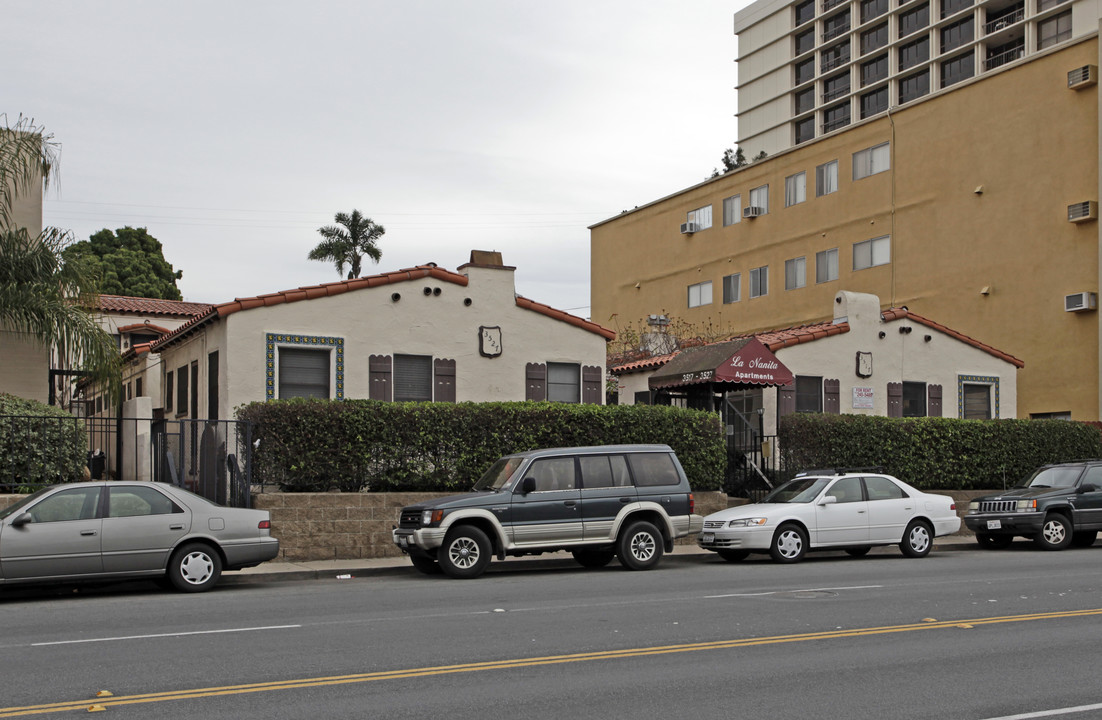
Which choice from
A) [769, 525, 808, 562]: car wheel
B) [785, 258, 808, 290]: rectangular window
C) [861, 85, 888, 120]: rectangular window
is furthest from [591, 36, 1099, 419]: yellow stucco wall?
[861, 85, 888, 120]: rectangular window

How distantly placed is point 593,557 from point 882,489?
506 centimetres

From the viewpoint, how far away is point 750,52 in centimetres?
8762

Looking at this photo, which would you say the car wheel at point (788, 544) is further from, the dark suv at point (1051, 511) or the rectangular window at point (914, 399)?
the rectangular window at point (914, 399)

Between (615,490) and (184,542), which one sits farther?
(615,490)

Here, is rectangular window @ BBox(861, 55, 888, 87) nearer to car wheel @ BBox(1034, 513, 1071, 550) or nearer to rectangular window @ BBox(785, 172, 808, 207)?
rectangular window @ BBox(785, 172, 808, 207)

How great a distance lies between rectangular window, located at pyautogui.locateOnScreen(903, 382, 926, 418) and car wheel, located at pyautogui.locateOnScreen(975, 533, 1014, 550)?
7722 millimetres

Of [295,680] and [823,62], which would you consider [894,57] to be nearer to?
[823,62]

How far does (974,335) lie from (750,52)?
56553 millimetres

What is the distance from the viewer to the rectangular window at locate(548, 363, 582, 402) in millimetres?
23969

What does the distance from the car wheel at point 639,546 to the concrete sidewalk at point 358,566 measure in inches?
60.7

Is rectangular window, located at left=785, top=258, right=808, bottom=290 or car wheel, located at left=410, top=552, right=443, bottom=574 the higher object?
rectangular window, located at left=785, top=258, right=808, bottom=290

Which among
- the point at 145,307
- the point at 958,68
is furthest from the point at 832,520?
the point at 958,68

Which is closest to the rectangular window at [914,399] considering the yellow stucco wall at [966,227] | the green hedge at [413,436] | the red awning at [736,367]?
the yellow stucco wall at [966,227]

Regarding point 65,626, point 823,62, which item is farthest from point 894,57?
point 65,626
